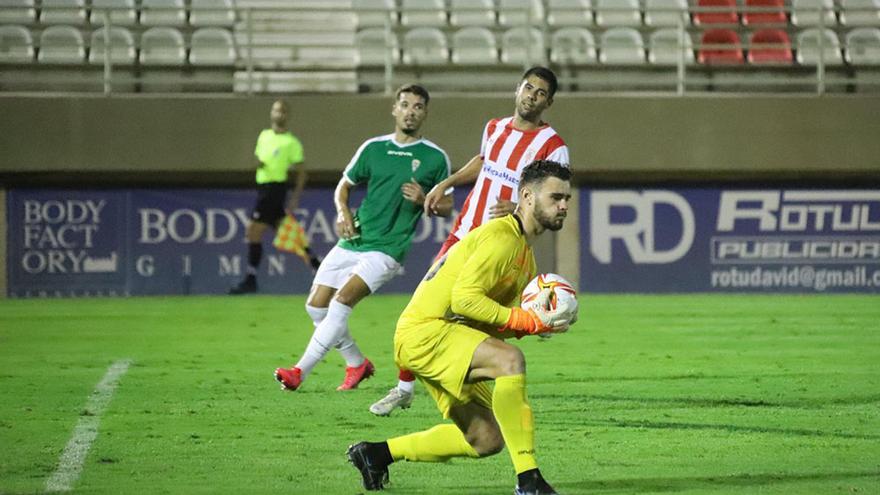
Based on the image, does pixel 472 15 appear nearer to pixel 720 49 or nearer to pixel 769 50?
pixel 720 49

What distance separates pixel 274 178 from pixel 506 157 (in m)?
10.8

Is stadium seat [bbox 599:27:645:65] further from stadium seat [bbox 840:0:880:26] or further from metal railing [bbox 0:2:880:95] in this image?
stadium seat [bbox 840:0:880:26]

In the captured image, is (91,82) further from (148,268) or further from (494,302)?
(494,302)

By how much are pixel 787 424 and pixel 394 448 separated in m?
3.07

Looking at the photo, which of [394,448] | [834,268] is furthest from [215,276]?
[394,448]

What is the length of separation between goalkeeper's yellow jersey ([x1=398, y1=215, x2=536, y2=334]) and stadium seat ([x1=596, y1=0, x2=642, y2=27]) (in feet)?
50.7

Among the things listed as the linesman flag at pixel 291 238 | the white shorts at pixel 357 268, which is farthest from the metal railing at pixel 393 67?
the white shorts at pixel 357 268

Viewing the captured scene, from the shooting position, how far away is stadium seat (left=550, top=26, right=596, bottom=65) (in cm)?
2098

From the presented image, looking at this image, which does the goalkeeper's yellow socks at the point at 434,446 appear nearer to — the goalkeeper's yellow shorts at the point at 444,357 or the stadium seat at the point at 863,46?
the goalkeeper's yellow shorts at the point at 444,357

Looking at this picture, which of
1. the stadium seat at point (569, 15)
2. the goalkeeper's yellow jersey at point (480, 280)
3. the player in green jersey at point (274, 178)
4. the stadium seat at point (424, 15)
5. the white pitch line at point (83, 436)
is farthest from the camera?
the stadium seat at point (424, 15)

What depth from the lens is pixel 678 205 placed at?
67.4 ft

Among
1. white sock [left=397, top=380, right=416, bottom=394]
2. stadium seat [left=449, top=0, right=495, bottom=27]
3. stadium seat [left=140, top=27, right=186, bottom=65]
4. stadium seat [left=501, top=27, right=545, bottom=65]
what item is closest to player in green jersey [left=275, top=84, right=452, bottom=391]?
white sock [left=397, top=380, right=416, bottom=394]

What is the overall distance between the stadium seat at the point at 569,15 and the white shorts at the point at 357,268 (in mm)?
11268

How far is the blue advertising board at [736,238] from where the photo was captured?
20.3m
